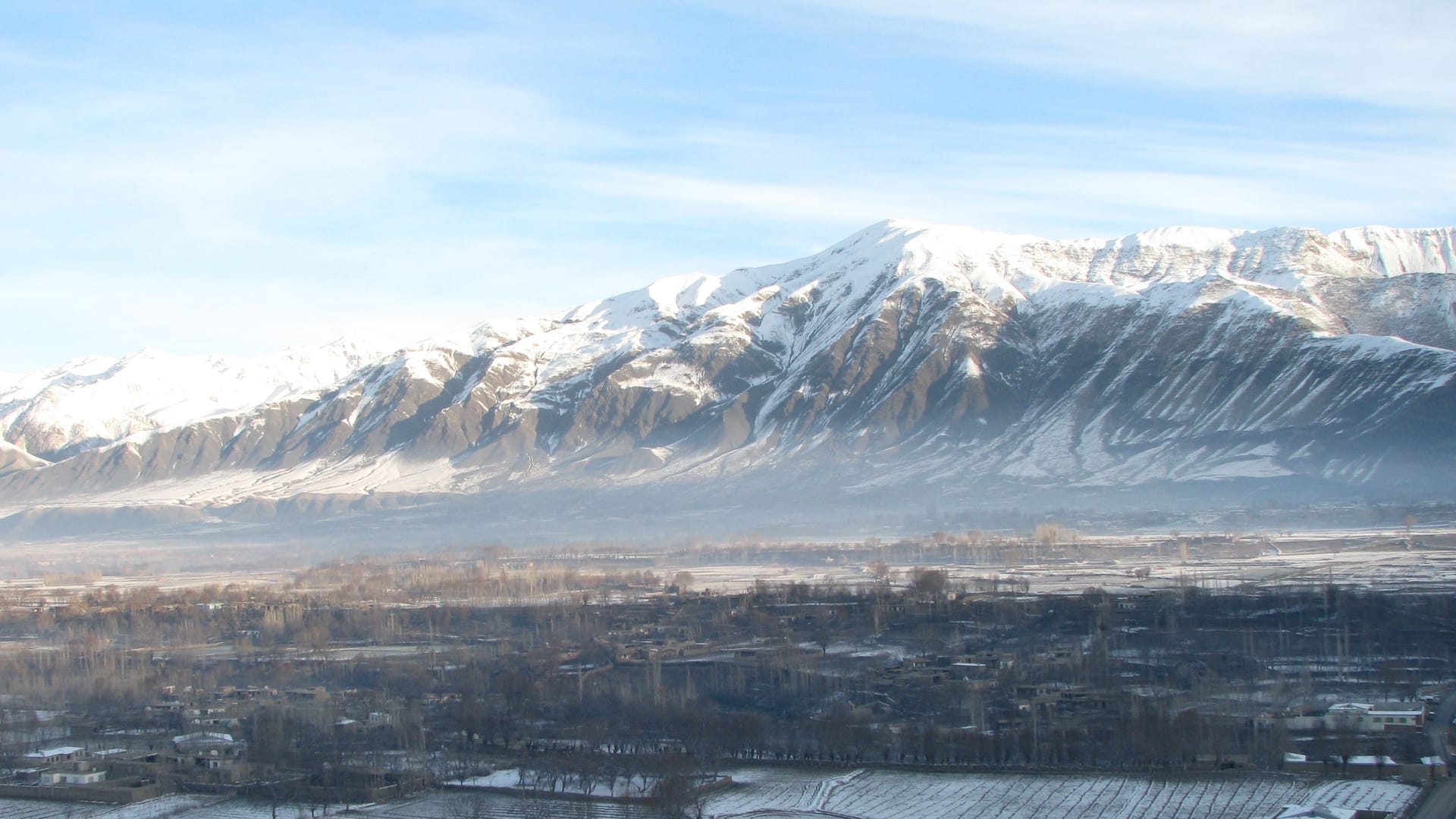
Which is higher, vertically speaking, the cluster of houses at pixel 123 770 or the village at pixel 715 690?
the cluster of houses at pixel 123 770

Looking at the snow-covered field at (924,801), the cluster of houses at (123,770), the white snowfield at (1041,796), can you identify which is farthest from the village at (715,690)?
the white snowfield at (1041,796)

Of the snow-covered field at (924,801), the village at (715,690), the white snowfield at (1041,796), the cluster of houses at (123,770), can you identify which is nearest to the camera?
the white snowfield at (1041,796)

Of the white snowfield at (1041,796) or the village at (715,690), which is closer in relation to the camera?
the white snowfield at (1041,796)

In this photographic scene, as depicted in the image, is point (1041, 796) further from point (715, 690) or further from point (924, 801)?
point (715, 690)

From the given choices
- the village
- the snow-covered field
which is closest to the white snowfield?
the snow-covered field

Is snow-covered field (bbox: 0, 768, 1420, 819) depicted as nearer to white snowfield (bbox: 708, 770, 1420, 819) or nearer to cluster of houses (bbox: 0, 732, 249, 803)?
white snowfield (bbox: 708, 770, 1420, 819)

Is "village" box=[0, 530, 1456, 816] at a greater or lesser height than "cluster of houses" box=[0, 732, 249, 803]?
lesser

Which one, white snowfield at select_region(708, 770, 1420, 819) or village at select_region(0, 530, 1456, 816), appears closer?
white snowfield at select_region(708, 770, 1420, 819)

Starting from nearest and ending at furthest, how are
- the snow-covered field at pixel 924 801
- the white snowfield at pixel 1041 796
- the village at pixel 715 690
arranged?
the white snowfield at pixel 1041 796 → the snow-covered field at pixel 924 801 → the village at pixel 715 690

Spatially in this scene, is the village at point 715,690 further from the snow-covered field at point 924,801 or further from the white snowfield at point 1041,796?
the white snowfield at point 1041,796

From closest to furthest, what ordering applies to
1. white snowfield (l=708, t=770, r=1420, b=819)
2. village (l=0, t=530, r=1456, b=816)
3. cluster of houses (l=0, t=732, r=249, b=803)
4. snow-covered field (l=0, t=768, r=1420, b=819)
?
white snowfield (l=708, t=770, r=1420, b=819) < snow-covered field (l=0, t=768, r=1420, b=819) < cluster of houses (l=0, t=732, r=249, b=803) < village (l=0, t=530, r=1456, b=816)
